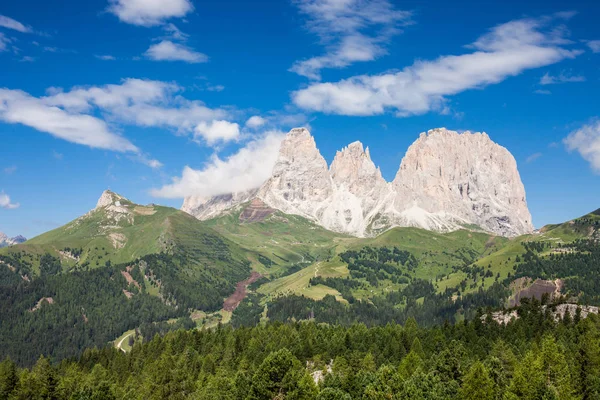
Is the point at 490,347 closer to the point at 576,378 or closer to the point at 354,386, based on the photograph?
the point at 576,378

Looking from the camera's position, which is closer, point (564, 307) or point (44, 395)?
point (44, 395)

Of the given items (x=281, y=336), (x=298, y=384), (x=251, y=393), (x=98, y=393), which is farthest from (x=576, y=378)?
(x=98, y=393)

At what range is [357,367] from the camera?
149 m

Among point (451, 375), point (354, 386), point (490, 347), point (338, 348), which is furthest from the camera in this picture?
point (338, 348)

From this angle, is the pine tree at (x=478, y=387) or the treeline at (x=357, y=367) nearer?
the pine tree at (x=478, y=387)

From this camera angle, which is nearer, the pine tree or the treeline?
the pine tree

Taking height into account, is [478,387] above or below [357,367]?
above

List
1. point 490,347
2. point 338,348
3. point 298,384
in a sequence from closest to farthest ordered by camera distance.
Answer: point 298,384 → point 490,347 → point 338,348

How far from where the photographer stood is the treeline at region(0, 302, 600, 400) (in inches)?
4158

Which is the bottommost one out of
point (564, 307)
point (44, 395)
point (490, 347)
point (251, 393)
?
point (44, 395)

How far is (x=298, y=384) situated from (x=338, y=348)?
2566 inches

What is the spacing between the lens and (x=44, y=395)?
14650 cm

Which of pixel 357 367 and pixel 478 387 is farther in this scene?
pixel 357 367

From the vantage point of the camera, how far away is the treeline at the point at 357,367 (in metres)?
106
